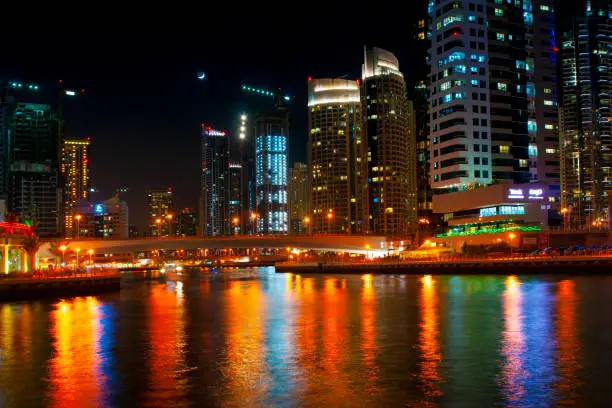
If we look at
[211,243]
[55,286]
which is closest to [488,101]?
[211,243]

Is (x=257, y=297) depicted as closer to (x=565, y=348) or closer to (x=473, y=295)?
(x=473, y=295)

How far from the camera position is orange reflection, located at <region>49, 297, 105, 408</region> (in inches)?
1005

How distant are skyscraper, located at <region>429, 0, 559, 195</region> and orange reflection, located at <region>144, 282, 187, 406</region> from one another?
89.2 metres

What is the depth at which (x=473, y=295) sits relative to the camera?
65188mm

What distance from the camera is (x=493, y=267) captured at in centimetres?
10312

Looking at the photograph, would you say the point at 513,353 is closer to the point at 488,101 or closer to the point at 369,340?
the point at 369,340

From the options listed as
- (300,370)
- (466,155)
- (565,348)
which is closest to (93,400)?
(300,370)

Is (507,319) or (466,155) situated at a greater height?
(466,155)

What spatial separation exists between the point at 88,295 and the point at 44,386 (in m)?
57.5

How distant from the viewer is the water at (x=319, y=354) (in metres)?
25.1

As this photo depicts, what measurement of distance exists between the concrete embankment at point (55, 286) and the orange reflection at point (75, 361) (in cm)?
1948

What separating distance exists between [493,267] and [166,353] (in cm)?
7743

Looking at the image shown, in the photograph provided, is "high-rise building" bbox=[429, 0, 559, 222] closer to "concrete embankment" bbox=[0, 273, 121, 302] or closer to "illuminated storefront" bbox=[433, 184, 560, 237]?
"illuminated storefront" bbox=[433, 184, 560, 237]

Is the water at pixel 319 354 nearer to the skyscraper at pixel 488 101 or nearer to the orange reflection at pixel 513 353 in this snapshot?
the orange reflection at pixel 513 353
